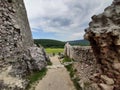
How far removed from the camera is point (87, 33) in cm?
872

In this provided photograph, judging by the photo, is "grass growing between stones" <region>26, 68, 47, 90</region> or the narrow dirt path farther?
Answer: "grass growing between stones" <region>26, 68, 47, 90</region>

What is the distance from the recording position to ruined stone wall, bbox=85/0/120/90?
769 cm

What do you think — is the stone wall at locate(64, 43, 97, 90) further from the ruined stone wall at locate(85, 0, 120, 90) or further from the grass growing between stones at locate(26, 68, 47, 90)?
the grass growing between stones at locate(26, 68, 47, 90)

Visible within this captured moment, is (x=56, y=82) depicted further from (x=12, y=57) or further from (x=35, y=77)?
(x=12, y=57)

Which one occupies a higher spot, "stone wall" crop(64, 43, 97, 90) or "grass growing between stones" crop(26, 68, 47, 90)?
"stone wall" crop(64, 43, 97, 90)

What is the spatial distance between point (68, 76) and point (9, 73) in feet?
22.6

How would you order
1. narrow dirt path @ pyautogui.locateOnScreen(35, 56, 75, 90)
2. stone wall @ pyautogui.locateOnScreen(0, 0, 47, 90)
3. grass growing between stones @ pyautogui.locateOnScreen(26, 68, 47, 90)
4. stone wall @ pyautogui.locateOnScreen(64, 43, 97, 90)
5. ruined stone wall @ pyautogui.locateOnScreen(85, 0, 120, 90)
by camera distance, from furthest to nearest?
grass growing between stones @ pyautogui.locateOnScreen(26, 68, 47, 90) → narrow dirt path @ pyautogui.locateOnScreen(35, 56, 75, 90) → stone wall @ pyautogui.locateOnScreen(64, 43, 97, 90) → stone wall @ pyautogui.locateOnScreen(0, 0, 47, 90) → ruined stone wall @ pyautogui.locateOnScreen(85, 0, 120, 90)

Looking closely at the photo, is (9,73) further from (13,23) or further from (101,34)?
(101,34)

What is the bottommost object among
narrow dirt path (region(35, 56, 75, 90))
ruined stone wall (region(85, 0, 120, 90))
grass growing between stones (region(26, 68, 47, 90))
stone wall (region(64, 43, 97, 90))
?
narrow dirt path (region(35, 56, 75, 90))

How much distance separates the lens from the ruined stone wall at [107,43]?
7.69 m

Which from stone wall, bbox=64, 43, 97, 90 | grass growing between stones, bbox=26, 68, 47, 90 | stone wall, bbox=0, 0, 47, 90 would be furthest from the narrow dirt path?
stone wall, bbox=0, 0, 47, 90

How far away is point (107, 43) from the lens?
313 inches

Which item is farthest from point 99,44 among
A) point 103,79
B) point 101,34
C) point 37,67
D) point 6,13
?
point 37,67

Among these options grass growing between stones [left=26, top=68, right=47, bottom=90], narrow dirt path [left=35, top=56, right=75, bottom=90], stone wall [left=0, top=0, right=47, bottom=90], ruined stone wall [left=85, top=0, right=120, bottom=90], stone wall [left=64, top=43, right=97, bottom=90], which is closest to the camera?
ruined stone wall [left=85, top=0, right=120, bottom=90]
